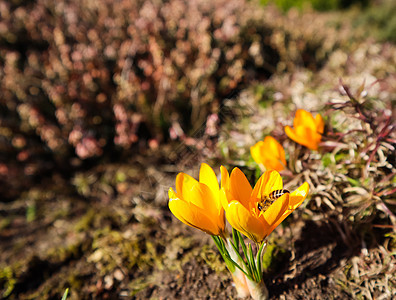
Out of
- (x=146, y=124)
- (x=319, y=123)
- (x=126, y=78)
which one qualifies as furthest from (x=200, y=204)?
(x=126, y=78)

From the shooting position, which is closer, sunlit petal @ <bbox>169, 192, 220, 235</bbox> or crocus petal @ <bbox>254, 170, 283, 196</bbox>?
sunlit petal @ <bbox>169, 192, 220, 235</bbox>

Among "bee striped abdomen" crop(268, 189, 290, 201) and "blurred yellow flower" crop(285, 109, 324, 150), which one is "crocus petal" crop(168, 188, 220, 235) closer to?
"bee striped abdomen" crop(268, 189, 290, 201)

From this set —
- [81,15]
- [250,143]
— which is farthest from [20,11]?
[250,143]

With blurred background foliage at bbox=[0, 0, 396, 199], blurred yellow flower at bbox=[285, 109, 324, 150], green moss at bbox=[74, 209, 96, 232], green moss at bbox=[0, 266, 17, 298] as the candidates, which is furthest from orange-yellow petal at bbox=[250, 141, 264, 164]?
green moss at bbox=[0, 266, 17, 298]

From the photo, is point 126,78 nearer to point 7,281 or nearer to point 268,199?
point 7,281

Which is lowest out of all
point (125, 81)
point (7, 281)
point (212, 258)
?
point (212, 258)

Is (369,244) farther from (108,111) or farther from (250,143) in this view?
(108,111)

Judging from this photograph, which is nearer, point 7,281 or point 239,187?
point 239,187
